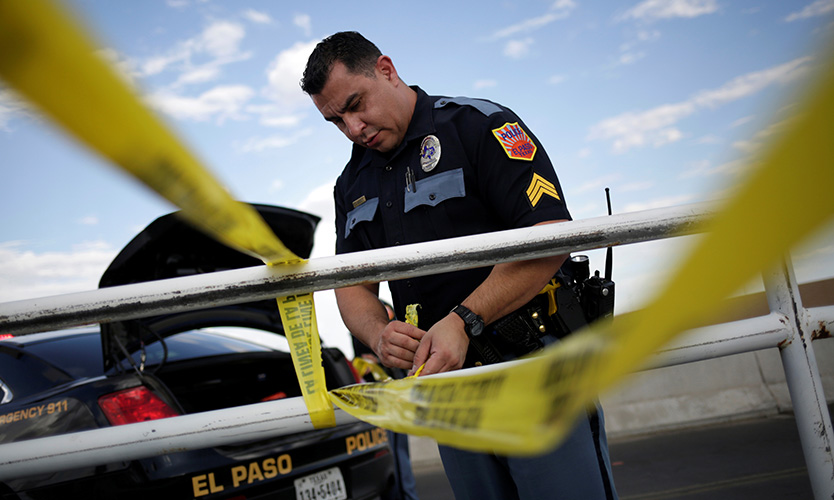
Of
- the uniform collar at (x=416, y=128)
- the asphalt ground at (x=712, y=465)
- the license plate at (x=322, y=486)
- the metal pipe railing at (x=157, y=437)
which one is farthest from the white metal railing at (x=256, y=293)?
the asphalt ground at (x=712, y=465)

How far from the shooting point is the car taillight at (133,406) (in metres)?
2.17

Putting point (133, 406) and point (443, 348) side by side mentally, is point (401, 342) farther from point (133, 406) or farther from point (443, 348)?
point (133, 406)

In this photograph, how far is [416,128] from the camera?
1.80m

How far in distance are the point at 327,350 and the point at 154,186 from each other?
2758 mm

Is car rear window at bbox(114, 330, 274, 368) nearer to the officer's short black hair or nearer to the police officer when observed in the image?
the police officer

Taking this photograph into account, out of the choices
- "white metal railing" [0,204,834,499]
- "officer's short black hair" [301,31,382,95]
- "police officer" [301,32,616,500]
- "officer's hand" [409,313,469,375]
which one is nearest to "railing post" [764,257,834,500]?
"white metal railing" [0,204,834,499]

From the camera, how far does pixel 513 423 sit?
593 millimetres

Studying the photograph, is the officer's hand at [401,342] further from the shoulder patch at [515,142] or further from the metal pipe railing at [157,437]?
the shoulder patch at [515,142]

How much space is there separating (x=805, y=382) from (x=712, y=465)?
3459 mm

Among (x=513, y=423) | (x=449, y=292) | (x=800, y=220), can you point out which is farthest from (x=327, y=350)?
(x=800, y=220)

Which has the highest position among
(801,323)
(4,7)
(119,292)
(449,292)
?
(4,7)

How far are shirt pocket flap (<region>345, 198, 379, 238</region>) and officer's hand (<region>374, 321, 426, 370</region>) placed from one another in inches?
17.7

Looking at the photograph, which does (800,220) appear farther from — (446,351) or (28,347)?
(28,347)

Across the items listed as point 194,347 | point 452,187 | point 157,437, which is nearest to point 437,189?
point 452,187
